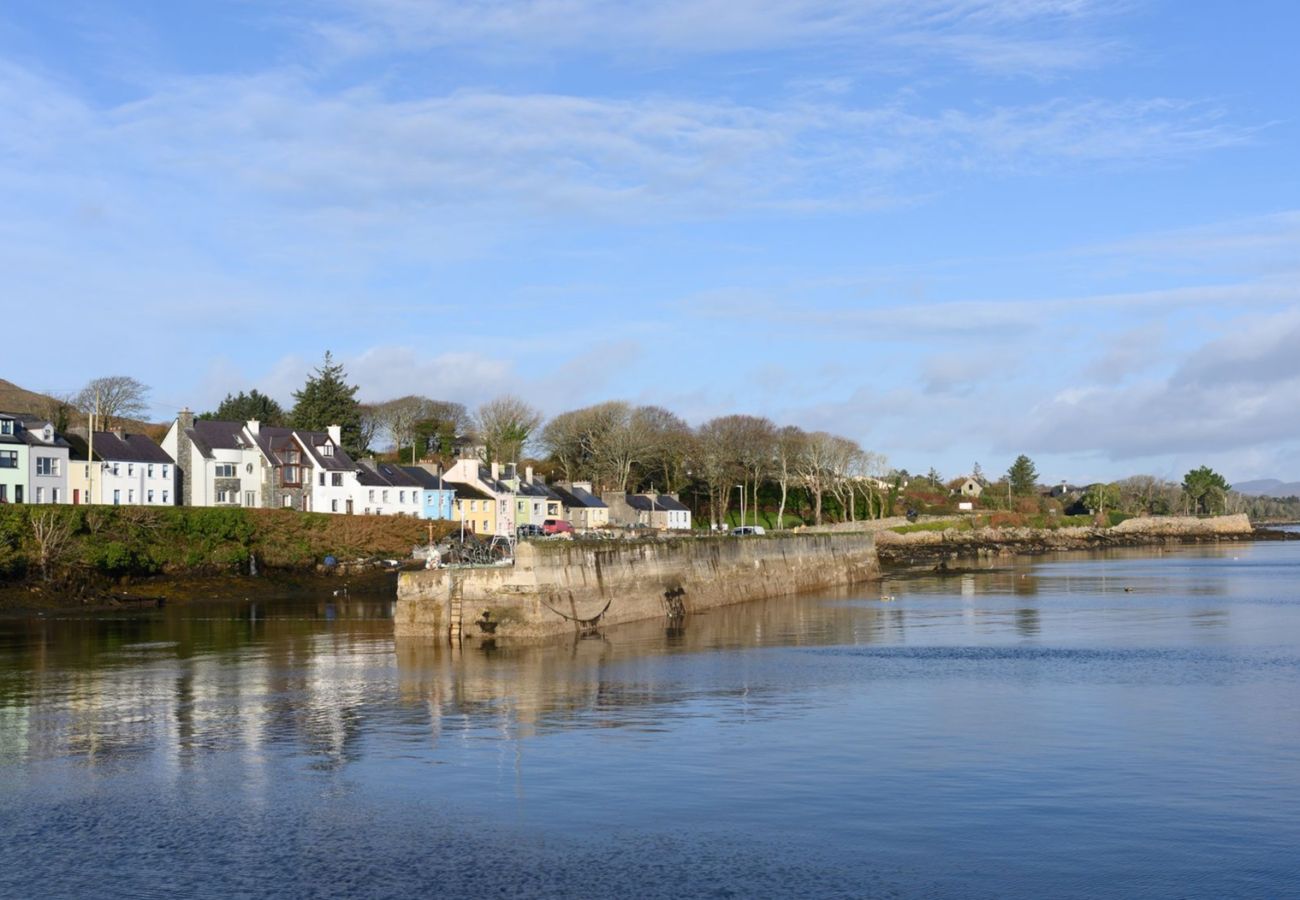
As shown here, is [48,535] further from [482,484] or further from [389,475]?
[482,484]

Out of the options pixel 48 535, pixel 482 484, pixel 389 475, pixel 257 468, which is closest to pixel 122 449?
pixel 257 468

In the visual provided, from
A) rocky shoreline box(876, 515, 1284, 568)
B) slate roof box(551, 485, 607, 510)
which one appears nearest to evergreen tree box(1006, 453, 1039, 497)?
rocky shoreline box(876, 515, 1284, 568)

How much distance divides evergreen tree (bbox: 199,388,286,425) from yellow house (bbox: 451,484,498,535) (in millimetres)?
26361

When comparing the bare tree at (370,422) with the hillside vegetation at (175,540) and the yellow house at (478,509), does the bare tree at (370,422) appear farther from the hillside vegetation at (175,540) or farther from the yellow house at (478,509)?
the hillside vegetation at (175,540)

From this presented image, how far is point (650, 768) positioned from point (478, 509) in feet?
251

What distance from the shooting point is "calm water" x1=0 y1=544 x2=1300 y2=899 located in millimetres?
17703

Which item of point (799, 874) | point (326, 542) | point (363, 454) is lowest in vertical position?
point (799, 874)

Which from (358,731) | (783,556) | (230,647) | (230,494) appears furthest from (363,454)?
(358,731)

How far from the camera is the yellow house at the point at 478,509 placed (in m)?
98.1

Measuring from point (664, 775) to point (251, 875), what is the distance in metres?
8.15

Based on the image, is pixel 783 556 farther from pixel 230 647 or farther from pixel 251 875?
pixel 251 875

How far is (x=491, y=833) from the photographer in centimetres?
1961

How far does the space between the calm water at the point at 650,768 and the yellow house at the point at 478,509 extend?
52.4 m

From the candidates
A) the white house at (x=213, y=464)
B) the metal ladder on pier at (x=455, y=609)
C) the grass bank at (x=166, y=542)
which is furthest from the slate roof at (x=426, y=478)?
the metal ladder on pier at (x=455, y=609)
